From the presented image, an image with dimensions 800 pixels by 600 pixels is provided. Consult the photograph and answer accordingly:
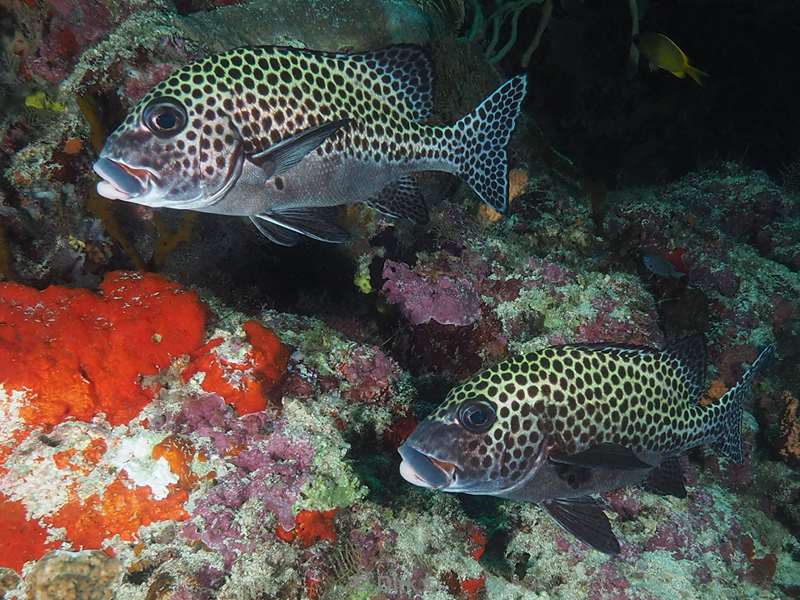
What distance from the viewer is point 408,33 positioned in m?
6.30

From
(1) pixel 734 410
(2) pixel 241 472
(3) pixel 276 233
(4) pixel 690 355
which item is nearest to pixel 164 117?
(3) pixel 276 233

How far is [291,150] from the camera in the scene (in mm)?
3004

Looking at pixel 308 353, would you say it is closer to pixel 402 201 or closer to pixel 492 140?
pixel 402 201

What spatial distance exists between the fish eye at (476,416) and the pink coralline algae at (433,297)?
2029 millimetres

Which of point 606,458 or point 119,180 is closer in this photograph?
→ point 119,180

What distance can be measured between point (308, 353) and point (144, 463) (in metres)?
1.31

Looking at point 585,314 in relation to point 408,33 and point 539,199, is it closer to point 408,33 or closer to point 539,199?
point 539,199

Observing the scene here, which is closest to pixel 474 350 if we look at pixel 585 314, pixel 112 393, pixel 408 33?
pixel 585 314

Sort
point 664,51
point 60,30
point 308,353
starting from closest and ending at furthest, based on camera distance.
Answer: point 308,353 < point 60,30 < point 664,51

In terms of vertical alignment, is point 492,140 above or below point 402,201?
above

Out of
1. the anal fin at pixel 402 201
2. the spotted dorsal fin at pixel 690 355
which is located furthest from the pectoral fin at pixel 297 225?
the spotted dorsal fin at pixel 690 355

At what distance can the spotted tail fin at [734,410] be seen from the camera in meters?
3.94

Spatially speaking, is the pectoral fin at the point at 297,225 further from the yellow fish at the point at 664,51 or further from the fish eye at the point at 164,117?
the yellow fish at the point at 664,51

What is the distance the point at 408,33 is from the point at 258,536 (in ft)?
18.3
